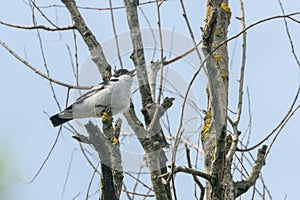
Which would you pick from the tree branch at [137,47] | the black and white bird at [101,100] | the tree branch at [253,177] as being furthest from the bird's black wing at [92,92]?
the tree branch at [253,177]

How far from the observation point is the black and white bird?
17.4 feet

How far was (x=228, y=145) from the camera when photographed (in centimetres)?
443

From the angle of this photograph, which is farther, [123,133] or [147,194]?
[123,133]

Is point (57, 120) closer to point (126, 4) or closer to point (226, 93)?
point (126, 4)

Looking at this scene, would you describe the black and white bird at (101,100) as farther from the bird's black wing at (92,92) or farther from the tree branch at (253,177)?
the tree branch at (253,177)

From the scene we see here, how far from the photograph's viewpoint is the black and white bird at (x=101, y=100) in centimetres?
530

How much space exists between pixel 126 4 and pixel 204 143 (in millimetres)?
1713

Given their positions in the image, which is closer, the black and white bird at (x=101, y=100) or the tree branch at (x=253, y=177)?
the tree branch at (x=253, y=177)

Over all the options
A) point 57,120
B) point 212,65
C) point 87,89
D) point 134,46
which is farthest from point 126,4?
point 212,65

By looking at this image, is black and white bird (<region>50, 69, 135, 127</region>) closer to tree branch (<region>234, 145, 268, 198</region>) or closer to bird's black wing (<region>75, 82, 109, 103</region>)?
bird's black wing (<region>75, 82, 109, 103</region>)

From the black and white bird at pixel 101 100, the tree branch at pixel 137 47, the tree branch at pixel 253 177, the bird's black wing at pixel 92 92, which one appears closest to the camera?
the tree branch at pixel 253 177

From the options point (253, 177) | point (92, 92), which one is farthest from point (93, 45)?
point (253, 177)

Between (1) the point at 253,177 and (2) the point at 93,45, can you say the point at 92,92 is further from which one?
(1) the point at 253,177

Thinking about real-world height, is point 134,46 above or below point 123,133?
above
